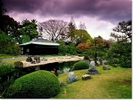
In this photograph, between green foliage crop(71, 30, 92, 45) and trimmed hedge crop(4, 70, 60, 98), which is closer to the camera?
trimmed hedge crop(4, 70, 60, 98)

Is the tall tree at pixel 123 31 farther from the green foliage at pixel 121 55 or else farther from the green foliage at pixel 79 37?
the green foliage at pixel 79 37

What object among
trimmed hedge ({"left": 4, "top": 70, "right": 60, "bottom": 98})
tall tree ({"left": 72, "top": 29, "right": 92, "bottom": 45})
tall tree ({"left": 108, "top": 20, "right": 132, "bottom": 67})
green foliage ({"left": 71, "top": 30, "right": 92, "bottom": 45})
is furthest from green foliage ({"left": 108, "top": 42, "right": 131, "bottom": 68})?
tall tree ({"left": 72, "top": 29, "right": 92, "bottom": 45})

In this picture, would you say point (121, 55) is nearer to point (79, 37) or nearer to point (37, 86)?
point (37, 86)

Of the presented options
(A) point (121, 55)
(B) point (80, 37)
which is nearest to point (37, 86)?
(A) point (121, 55)

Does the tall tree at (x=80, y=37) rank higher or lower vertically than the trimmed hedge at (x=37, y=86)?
higher

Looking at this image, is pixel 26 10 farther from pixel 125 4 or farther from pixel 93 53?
pixel 93 53

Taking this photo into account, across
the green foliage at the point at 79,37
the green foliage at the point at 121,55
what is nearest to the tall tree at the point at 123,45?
the green foliage at the point at 121,55

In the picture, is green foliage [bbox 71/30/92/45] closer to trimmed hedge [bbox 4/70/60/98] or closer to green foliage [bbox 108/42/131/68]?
green foliage [bbox 108/42/131/68]

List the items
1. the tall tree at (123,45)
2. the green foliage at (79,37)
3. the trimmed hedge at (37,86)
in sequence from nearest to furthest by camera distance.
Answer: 1. the trimmed hedge at (37,86)
2. the tall tree at (123,45)
3. the green foliage at (79,37)

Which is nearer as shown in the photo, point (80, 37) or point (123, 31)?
point (123, 31)

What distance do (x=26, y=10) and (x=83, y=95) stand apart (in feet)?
5.07

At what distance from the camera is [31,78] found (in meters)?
2.23

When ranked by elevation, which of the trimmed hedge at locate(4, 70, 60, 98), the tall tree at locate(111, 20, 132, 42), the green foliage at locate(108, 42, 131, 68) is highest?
the tall tree at locate(111, 20, 132, 42)

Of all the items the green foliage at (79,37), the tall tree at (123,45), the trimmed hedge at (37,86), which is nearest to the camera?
the trimmed hedge at (37,86)
